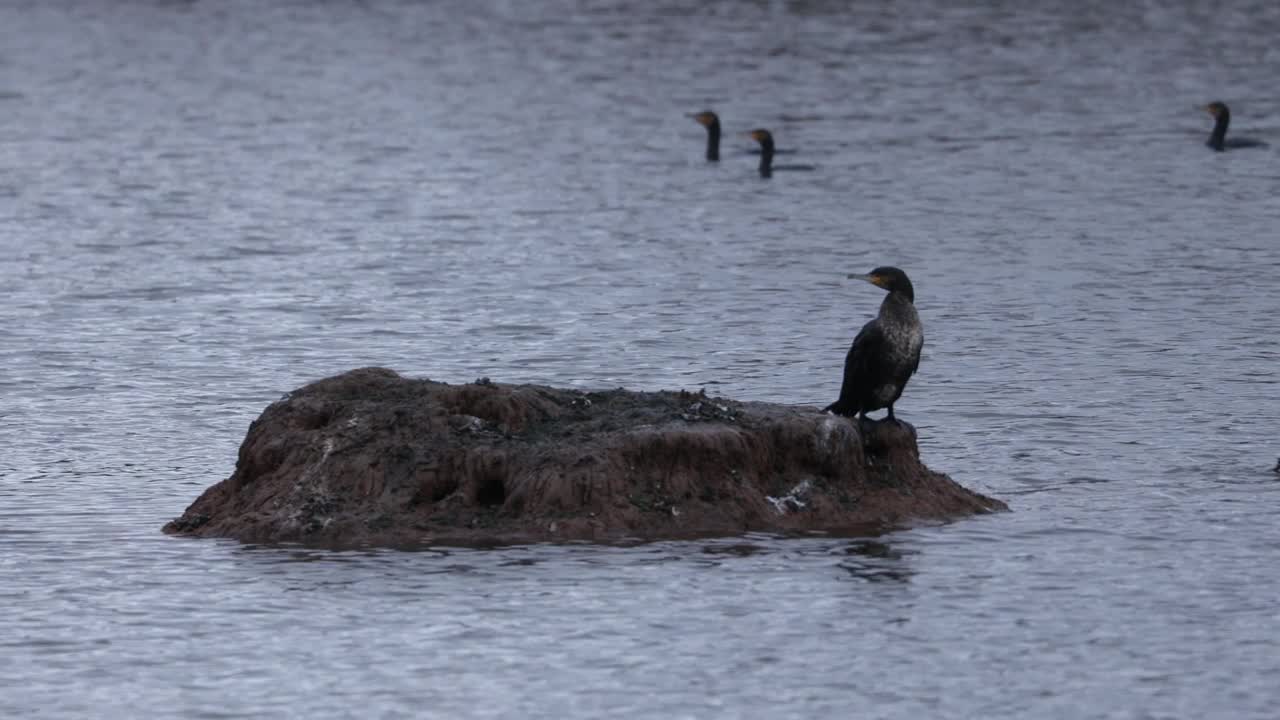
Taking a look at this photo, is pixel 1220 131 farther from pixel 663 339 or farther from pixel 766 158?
pixel 663 339

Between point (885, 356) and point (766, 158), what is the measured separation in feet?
91.1

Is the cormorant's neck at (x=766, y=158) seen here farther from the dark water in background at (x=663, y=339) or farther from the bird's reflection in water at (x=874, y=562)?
the bird's reflection in water at (x=874, y=562)

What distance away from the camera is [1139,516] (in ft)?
59.0

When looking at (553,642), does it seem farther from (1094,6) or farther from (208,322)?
(1094,6)

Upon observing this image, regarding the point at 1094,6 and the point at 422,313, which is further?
the point at 1094,6

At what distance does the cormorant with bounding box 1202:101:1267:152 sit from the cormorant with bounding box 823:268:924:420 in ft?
96.3

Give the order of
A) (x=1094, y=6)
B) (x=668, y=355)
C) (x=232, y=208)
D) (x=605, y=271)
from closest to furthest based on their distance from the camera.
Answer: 1. (x=668, y=355)
2. (x=605, y=271)
3. (x=232, y=208)
4. (x=1094, y=6)

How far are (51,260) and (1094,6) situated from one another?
51161 millimetres

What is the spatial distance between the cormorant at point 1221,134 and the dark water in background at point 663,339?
422 mm

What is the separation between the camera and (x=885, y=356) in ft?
57.1

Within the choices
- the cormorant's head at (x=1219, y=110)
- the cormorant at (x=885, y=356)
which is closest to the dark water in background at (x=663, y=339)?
the cormorant's head at (x=1219, y=110)

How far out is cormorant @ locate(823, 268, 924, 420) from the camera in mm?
17422

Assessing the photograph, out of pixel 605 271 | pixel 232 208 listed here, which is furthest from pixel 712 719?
pixel 232 208

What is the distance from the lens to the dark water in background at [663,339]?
46.5 ft
